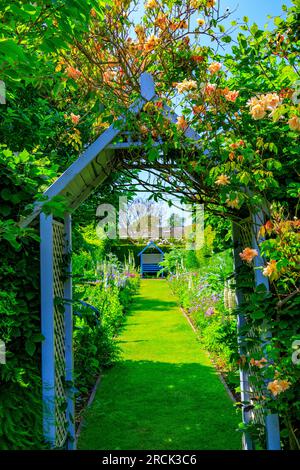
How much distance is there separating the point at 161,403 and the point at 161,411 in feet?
0.96

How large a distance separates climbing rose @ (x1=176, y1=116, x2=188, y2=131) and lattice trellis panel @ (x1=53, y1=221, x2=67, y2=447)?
51.5 inches

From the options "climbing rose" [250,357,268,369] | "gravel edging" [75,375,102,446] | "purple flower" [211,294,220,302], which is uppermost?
"climbing rose" [250,357,268,369]

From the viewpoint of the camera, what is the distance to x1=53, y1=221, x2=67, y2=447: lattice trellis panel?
3691 mm

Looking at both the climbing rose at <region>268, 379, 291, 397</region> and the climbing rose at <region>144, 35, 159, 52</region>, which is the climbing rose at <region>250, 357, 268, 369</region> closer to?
the climbing rose at <region>268, 379, 291, 397</region>

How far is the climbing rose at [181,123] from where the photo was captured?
3.50 metres

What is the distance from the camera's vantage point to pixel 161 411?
5.38 meters

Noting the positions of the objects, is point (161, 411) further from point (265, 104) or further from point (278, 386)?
point (265, 104)

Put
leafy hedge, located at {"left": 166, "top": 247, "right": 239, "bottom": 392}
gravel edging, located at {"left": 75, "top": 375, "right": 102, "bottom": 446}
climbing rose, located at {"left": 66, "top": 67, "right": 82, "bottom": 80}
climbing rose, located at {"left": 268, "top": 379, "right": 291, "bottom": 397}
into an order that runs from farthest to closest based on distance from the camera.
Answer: leafy hedge, located at {"left": 166, "top": 247, "right": 239, "bottom": 392}
gravel edging, located at {"left": 75, "top": 375, "right": 102, "bottom": 446}
climbing rose, located at {"left": 66, "top": 67, "right": 82, "bottom": 80}
climbing rose, located at {"left": 268, "top": 379, "right": 291, "bottom": 397}

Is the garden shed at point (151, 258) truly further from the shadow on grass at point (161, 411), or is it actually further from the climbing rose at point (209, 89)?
the climbing rose at point (209, 89)

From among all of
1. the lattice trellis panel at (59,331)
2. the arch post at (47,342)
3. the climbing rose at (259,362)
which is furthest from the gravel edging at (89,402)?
the climbing rose at (259,362)

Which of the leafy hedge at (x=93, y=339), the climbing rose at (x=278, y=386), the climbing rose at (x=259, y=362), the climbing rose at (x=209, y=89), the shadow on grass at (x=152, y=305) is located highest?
the climbing rose at (x=209, y=89)

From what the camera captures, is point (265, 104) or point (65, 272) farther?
point (65, 272)

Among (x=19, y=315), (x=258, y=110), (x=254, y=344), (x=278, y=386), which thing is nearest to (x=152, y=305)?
(x=254, y=344)

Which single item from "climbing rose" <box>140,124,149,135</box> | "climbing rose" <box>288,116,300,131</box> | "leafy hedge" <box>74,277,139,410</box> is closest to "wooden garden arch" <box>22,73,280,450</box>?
"climbing rose" <box>140,124,149,135</box>
